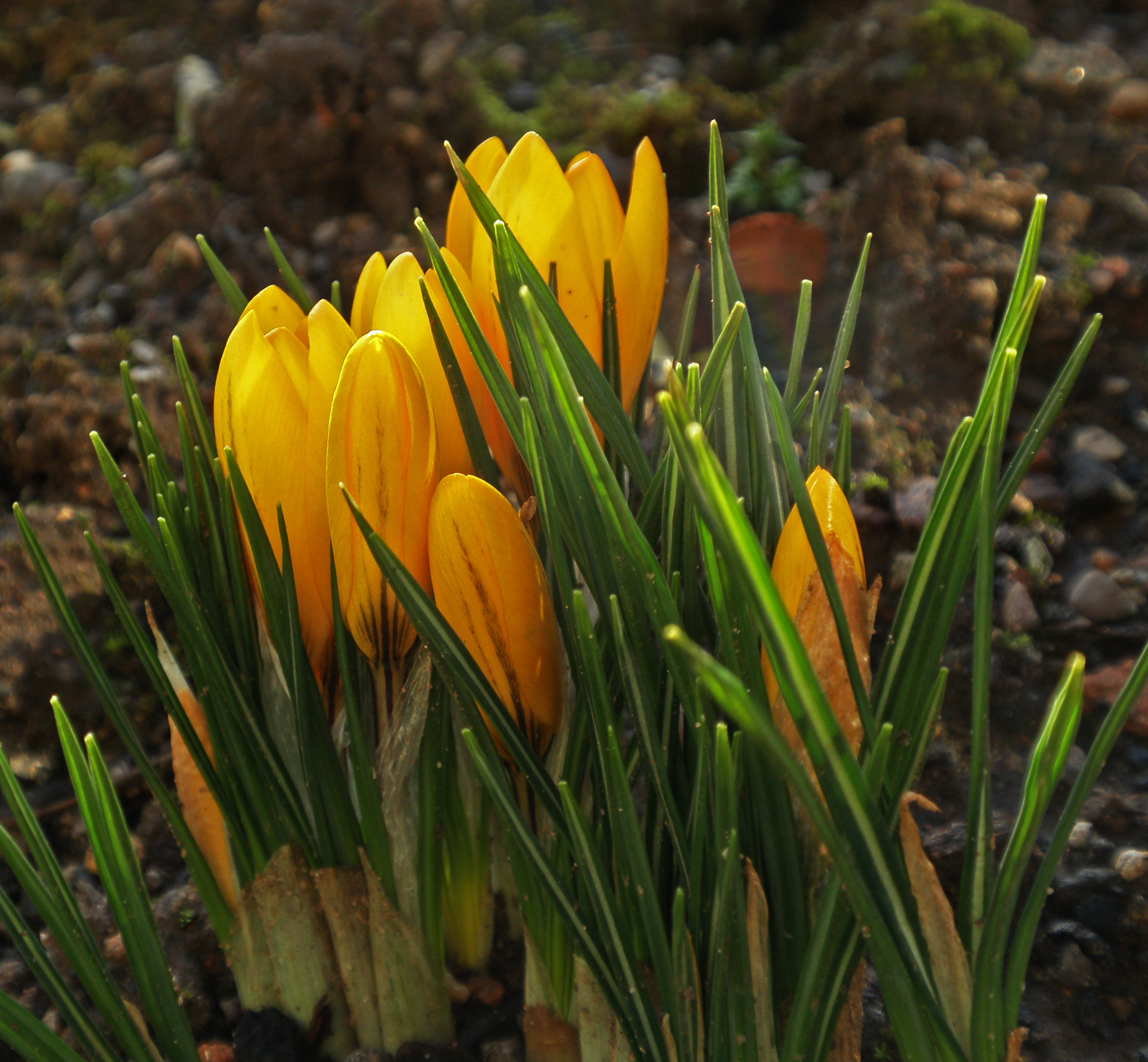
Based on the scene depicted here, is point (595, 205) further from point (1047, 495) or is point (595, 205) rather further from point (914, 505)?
point (1047, 495)

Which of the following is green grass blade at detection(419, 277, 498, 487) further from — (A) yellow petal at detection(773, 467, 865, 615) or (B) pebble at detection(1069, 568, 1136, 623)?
(B) pebble at detection(1069, 568, 1136, 623)

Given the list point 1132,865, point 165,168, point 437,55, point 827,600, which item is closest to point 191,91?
point 165,168

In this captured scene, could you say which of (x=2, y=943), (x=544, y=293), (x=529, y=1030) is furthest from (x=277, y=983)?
(x=544, y=293)

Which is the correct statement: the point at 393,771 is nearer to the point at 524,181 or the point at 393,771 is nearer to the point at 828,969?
the point at 828,969

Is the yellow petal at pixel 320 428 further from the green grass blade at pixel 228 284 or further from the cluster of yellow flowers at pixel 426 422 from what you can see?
the green grass blade at pixel 228 284

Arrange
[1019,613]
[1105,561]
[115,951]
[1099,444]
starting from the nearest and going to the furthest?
[115,951] < [1019,613] < [1105,561] < [1099,444]

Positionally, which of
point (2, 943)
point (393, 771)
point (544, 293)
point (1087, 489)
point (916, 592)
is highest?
point (544, 293)
